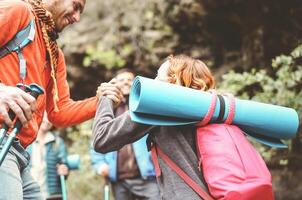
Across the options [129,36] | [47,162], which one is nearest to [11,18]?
[47,162]

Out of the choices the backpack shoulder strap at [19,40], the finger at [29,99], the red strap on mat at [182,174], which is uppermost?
the backpack shoulder strap at [19,40]

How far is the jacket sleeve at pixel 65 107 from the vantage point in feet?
12.7

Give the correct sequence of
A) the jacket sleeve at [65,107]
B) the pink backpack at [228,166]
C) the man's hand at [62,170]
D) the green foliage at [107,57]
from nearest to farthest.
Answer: the pink backpack at [228,166] → the jacket sleeve at [65,107] → the man's hand at [62,170] → the green foliage at [107,57]

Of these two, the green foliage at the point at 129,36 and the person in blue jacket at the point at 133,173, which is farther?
the green foliage at the point at 129,36

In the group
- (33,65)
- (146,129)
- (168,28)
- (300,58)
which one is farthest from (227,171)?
(168,28)

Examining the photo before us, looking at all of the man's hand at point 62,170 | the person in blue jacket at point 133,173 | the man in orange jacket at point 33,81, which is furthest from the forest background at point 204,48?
the man in orange jacket at point 33,81

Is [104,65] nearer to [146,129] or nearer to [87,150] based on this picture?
[87,150]

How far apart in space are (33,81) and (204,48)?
7054mm

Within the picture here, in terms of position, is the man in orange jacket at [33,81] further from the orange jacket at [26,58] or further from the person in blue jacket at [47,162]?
the person in blue jacket at [47,162]

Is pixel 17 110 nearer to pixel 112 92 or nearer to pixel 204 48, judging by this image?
pixel 112 92

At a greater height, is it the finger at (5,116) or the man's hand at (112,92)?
the finger at (5,116)

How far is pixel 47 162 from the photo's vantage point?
7.41m

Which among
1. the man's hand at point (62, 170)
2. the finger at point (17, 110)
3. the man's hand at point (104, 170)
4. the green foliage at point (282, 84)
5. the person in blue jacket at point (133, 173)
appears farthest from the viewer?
the man's hand at point (62, 170)

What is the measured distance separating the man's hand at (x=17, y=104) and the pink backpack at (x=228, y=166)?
2.91 ft
